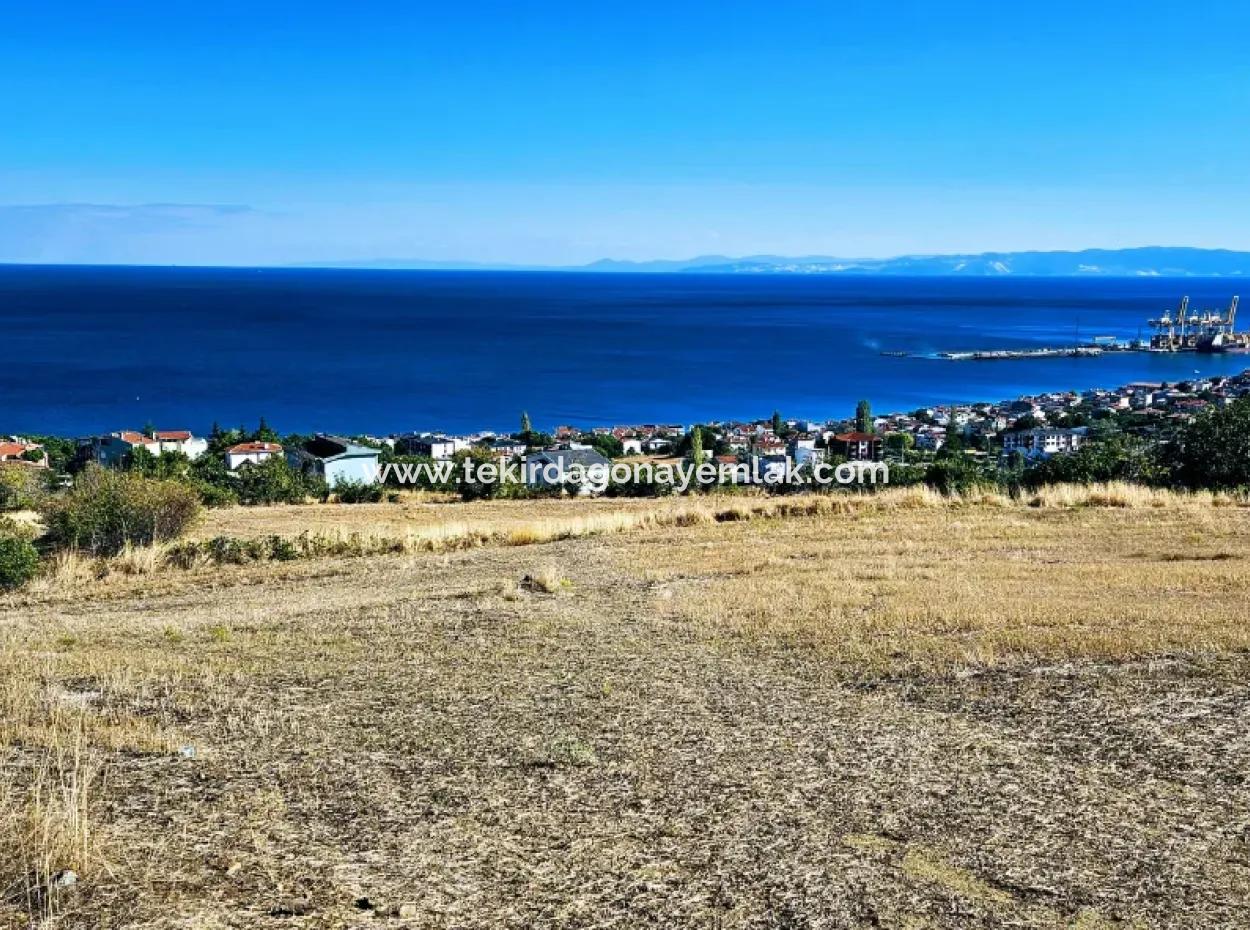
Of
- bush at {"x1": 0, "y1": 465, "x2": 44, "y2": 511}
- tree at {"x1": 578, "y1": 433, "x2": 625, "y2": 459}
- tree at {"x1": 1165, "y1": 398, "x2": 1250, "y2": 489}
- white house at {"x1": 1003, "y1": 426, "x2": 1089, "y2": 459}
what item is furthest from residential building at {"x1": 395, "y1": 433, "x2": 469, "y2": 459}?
tree at {"x1": 1165, "y1": 398, "x2": 1250, "y2": 489}

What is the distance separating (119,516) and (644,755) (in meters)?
16.7

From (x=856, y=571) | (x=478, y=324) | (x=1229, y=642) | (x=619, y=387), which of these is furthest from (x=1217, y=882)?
(x=478, y=324)

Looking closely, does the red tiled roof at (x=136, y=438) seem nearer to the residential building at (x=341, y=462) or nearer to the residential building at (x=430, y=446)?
the residential building at (x=341, y=462)

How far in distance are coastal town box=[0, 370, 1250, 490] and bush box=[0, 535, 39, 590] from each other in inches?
630

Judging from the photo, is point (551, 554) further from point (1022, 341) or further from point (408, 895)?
point (1022, 341)

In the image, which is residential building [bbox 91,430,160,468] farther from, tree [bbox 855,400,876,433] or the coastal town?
tree [bbox 855,400,876,433]

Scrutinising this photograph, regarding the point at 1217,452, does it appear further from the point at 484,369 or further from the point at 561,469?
the point at 484,369

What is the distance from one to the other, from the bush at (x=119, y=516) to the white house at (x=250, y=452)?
66.0 ft

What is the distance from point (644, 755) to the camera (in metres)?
7.26

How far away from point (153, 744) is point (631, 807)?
3.26 metres

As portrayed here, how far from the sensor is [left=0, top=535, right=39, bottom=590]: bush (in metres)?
16.2

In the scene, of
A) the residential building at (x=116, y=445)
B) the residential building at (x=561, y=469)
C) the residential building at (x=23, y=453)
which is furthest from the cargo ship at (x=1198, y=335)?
the residential building at (x=23, y=453)

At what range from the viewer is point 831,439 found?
5100cm

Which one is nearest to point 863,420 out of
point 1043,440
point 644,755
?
point 1043,440
